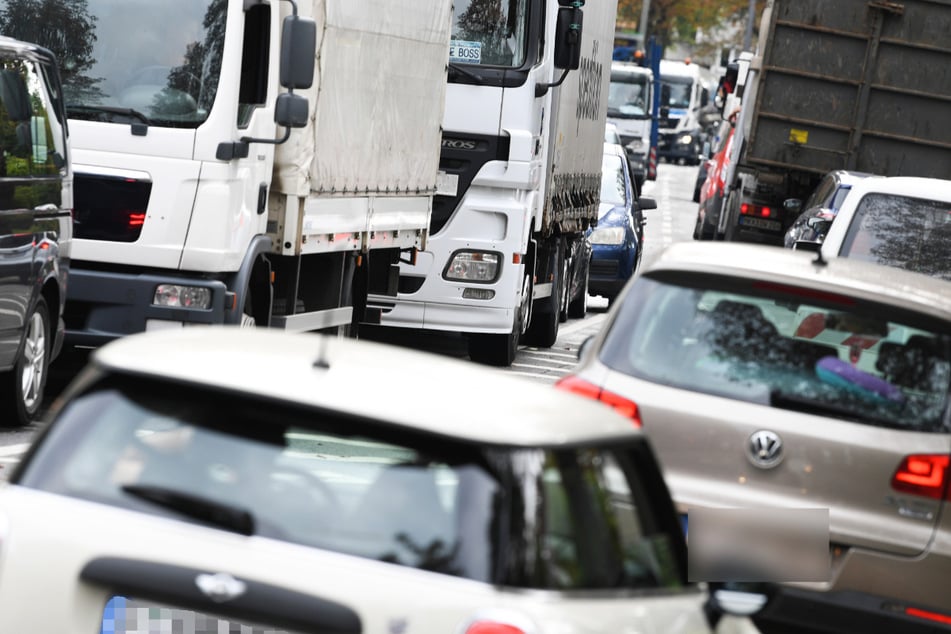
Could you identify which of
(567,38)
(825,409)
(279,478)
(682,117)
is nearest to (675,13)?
(682,117)

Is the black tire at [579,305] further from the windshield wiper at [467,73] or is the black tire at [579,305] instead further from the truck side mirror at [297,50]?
the truck side mirror at [297,50]

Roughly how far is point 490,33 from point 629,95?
3480cm

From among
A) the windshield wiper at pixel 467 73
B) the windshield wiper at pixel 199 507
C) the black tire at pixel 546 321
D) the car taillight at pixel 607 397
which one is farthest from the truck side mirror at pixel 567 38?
the windshield wiper at pixel 199 507

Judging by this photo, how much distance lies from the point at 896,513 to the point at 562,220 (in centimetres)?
1196

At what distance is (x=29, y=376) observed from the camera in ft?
33.9

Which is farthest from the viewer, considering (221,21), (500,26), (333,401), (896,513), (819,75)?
(819,75)

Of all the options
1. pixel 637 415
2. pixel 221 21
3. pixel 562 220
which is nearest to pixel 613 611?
pixel 637 415

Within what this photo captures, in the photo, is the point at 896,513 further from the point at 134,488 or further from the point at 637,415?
the point at 134,488

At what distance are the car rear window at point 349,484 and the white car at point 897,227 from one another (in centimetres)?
816

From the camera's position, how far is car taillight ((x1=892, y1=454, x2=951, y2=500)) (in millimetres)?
6125

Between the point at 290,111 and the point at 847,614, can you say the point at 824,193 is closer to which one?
the point at 290,111

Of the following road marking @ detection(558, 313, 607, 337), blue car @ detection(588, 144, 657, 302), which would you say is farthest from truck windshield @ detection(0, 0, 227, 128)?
blue car @ detection(588, 144, 657, 302)

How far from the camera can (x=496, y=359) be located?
53.3ft

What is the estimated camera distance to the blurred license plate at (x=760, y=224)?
25.9 metres
